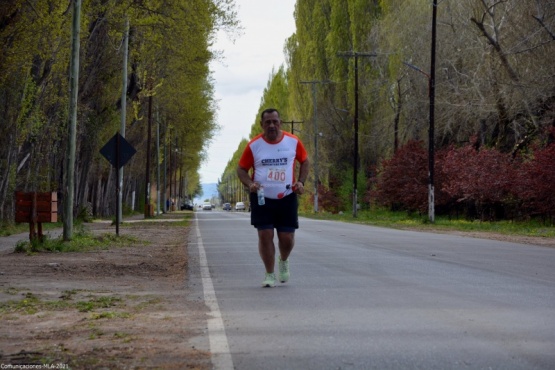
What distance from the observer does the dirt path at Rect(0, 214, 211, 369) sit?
668cm

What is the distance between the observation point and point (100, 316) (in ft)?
29.4

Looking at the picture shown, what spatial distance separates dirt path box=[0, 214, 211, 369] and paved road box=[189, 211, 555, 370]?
0.29 metres

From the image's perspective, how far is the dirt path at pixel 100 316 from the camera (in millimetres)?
6680

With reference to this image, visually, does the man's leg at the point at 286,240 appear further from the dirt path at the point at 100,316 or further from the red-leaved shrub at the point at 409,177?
the red-leaved shrub at the point at 409,177

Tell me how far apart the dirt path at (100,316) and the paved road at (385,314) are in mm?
295

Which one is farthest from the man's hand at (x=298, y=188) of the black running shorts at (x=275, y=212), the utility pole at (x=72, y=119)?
the utility pole at (x=72, y=119)

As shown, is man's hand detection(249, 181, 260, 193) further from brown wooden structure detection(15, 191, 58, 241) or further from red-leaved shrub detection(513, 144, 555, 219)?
red-leaved shrub detection(513, 144, 555, 219)

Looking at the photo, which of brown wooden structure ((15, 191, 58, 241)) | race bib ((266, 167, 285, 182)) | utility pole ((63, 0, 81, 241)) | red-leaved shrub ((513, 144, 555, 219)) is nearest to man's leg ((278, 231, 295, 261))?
race bib ((266, 167, 285, 182))

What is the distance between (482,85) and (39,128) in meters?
17.2

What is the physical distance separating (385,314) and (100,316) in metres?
2.52

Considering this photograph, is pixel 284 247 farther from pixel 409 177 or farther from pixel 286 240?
pixel 409 177

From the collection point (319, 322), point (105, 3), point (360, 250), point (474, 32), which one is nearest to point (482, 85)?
point (474, 32)

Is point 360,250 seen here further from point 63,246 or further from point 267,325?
point 267,325

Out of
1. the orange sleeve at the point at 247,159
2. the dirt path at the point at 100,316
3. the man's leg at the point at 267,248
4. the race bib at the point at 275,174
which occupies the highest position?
the orange sleeve at the point at 247,159
